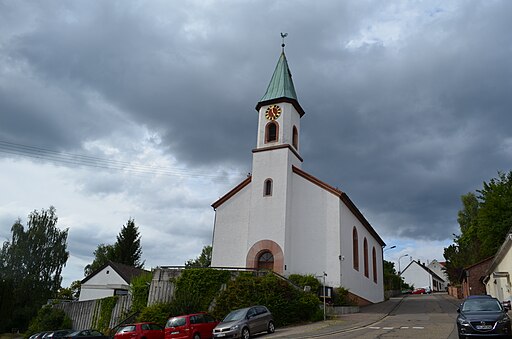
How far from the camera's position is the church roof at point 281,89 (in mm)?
34781

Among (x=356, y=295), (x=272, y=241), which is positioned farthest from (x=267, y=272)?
(x=356, y=295)

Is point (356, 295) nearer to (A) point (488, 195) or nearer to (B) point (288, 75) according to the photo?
A: (B) point (288, 75)

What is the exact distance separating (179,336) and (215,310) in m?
5.24

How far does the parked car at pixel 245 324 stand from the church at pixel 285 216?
884cm

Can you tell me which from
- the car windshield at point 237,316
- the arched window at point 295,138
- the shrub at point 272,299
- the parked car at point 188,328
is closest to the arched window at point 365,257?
the arched window at point 295,138

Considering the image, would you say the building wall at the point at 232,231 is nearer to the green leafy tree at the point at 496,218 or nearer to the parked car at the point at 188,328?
the parked car at the point at 188,328

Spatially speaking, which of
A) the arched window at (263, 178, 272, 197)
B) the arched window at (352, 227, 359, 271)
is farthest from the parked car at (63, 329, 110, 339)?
the arched window at (352, 227, 359, 271)

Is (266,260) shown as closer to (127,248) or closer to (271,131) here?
(271,131)

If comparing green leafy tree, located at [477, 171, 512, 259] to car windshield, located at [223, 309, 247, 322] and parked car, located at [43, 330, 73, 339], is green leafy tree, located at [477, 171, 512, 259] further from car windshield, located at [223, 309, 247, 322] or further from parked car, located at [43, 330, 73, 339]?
parked car, located at [43, 330, 73, 339]

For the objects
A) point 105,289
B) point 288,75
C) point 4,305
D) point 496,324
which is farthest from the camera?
point 105,289

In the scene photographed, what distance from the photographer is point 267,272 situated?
85.8ft

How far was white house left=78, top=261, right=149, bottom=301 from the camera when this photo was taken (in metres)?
48.2

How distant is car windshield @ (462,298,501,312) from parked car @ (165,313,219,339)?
11056 mm

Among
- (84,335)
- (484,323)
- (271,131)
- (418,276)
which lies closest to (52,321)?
(84,335)
